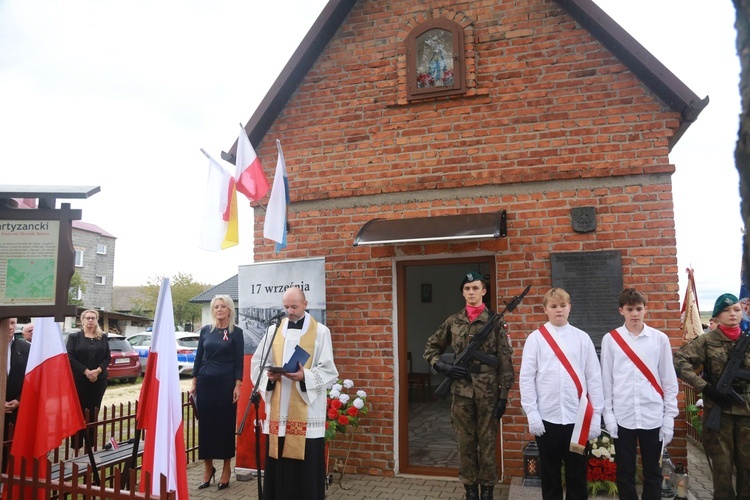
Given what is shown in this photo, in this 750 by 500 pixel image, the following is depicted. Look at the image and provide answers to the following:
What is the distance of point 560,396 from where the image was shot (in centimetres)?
431

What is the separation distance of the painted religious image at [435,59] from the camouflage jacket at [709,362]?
12.3 ft

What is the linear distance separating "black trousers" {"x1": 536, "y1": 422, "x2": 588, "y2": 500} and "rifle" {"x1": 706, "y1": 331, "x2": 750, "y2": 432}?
1.24 metres

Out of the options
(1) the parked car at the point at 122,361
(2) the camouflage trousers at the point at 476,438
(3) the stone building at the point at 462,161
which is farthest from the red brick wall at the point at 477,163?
(1) the parked car at the point at 122,361

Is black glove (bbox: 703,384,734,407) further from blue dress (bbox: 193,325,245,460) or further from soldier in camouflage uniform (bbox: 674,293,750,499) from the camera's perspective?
blue dress (bbox: 193,325,245,460)

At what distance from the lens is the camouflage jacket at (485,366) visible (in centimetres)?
484

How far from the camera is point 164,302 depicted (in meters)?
4.24

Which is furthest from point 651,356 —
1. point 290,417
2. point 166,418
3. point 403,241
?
point 166,418

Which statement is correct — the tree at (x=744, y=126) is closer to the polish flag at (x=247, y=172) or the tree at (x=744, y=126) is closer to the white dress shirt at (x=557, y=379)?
the white dress shirt at (x=557, y=379)

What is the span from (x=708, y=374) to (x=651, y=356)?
0.90 metres

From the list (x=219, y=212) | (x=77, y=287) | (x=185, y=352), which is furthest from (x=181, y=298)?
(x=219, y=212)

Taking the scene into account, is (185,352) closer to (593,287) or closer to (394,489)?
(394,489)

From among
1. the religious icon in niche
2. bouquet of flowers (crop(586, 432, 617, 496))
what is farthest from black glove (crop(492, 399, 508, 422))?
the religious icon in niche

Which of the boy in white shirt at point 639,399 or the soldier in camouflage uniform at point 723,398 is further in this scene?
the soldier in camouflage uniform at point 723,398

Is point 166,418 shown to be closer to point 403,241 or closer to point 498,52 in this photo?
point 403,241
